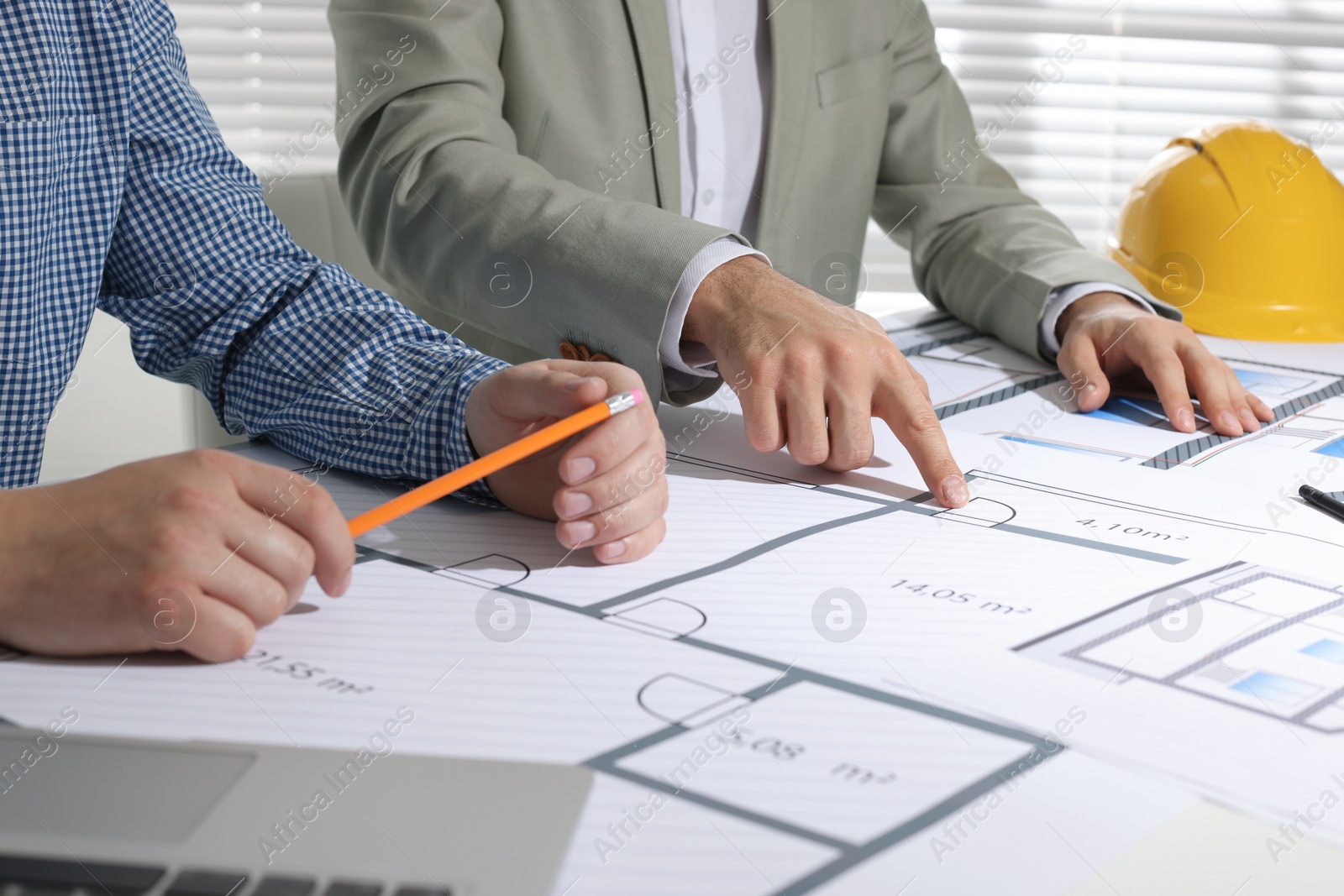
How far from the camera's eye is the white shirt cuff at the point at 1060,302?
1065mm

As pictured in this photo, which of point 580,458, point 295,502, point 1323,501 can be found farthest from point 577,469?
point 1323,501

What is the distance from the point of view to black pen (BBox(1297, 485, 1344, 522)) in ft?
2.27

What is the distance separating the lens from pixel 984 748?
426 millimetres

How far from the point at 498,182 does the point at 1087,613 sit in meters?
0.59

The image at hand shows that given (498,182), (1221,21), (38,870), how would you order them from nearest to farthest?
1. (38,870)
2. (498,182)
3. (1221,21)

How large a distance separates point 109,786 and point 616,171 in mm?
899

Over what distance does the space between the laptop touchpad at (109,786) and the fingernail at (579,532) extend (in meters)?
0.23

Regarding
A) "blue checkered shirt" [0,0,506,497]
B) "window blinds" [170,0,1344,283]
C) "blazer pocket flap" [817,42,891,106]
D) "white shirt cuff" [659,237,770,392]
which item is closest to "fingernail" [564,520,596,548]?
"blue checkered shirt" [0,0,506,497]

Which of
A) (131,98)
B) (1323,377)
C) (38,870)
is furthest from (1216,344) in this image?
(38,870)

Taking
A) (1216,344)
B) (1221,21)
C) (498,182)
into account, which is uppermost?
(1221,21)

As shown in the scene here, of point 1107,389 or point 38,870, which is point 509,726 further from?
point 1107,389

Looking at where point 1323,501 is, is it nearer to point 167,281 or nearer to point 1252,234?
point 1252,234

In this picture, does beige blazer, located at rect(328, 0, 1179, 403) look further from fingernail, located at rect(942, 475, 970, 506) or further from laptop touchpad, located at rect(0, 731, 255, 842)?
laptop touchpad, located at rect(0, 731, 255, 842)

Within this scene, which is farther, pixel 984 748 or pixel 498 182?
pixel 498 182
